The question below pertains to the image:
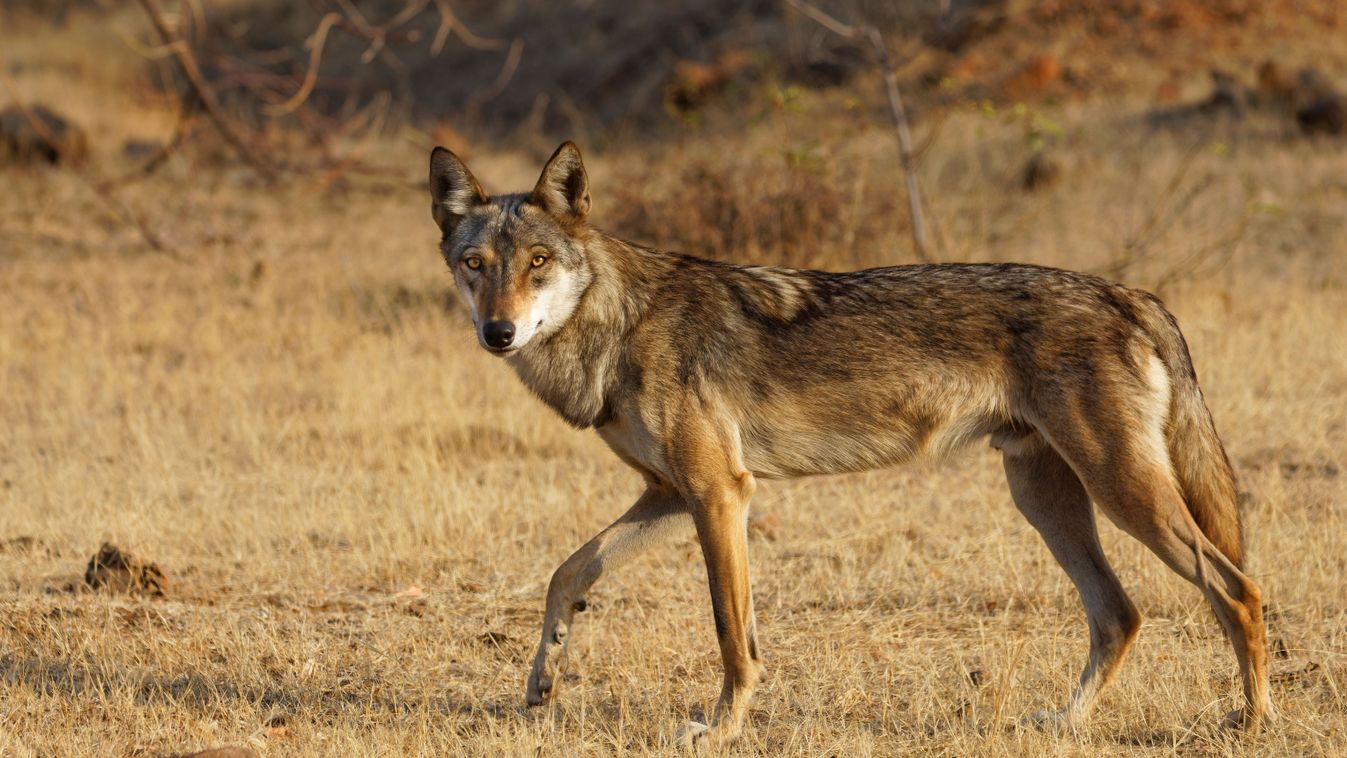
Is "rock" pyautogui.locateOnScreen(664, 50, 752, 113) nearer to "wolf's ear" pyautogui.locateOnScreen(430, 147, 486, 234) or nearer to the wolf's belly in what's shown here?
"wolf's ear" pyautogui.locateOnScreen(430, 147, 486, 234)

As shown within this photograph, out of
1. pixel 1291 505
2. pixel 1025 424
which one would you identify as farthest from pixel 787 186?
pixel 1025 424

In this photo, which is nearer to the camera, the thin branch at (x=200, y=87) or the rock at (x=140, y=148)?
the thin branch at (x=200, y=87)

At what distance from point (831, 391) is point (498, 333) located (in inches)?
49.0

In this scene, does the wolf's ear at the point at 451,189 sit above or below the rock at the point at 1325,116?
above

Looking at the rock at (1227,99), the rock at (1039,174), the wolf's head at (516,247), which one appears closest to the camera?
the wolf's head at (516,247)

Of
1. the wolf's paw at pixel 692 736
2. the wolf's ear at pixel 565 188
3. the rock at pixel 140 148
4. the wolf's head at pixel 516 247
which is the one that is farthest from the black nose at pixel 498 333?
the rock at pixel 140 148

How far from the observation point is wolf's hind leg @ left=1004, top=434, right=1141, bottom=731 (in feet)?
17.3

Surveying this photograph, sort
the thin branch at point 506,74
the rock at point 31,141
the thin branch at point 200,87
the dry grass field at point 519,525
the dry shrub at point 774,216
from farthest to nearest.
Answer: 1. the rock at point 31,141
2. the dry shrub at point 774,216
3. the thin branch at point 506,74
4. the thin branch at point 200,87
5. the dry grass field at point 519,525

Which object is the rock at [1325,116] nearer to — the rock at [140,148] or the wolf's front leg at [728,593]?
the wolf's front leg at [728,593]

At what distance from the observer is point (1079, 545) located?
5.47 m

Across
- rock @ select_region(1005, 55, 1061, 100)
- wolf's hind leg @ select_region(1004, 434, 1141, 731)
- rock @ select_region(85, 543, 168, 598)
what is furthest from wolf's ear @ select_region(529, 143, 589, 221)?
rock @ select_region(1005, 55, 1061, 100)

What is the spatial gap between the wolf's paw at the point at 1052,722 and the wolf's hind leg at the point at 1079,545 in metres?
0.04

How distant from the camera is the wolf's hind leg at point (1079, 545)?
5266mm

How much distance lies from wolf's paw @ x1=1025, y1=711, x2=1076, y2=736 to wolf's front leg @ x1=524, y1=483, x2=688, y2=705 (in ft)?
4.83
